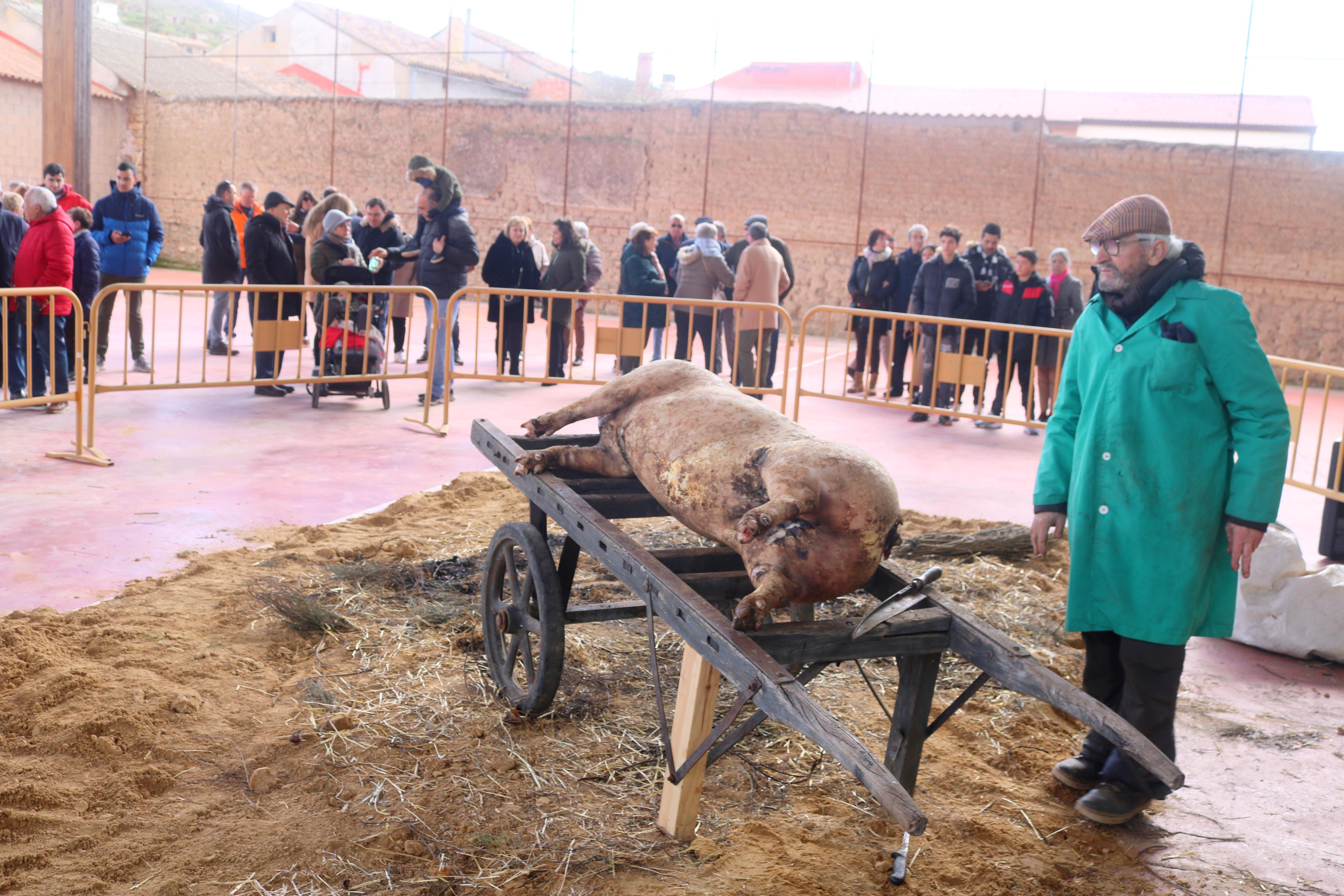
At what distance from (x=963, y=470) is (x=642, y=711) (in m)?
5.34

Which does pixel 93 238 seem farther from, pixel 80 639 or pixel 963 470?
pixel 963 470

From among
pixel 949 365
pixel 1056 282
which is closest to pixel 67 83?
pixel 949 365

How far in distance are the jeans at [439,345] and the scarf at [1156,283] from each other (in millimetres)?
6037

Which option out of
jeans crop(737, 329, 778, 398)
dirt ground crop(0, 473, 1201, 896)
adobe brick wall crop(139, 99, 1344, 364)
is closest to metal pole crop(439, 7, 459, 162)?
adobe brick wall crop(139, 99, 1344, 364)

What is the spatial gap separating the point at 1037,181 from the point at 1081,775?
610 inches

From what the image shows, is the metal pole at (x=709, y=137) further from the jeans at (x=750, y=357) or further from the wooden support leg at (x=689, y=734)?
the wooden support leg at (x=689, y=734)

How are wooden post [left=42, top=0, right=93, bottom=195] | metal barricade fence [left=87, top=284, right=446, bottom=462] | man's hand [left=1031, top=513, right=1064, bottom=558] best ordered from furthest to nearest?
1. wooden post [left=42, top=0, right=93, bottom=195]
2. metal barricade fence [left=87, top=284, right=446, bottom=462]
3. man's hand [left=1031, top=513, right=1064, bottom=558]

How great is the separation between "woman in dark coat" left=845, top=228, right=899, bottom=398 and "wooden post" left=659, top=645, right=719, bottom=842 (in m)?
8.53

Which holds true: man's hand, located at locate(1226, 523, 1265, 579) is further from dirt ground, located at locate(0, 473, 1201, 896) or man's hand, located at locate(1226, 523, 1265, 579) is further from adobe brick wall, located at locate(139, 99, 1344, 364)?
adobe brick wall, located at locate(139, 99, 1344, 364)

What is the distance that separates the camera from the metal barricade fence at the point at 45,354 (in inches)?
268

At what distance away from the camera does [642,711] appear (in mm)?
4016

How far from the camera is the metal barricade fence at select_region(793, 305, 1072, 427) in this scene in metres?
9.10

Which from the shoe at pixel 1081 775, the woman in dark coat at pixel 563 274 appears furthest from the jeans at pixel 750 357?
the shoe at pixel 1081 775

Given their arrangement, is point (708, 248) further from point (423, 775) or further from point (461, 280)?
point (423, 775)
